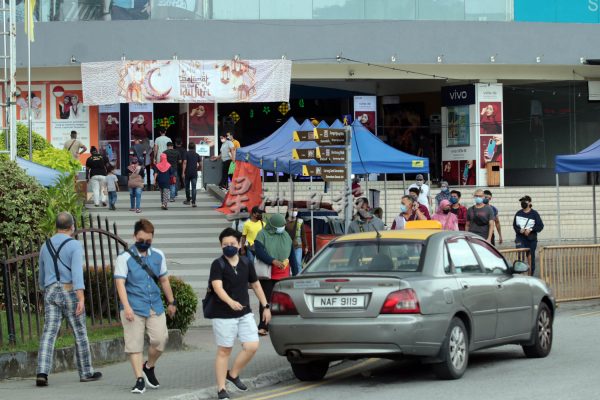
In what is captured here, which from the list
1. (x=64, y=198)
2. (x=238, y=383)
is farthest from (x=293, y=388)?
(x=64, y=198)

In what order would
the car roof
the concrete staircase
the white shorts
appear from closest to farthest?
the white shorts → the car roof → the concrete staircase

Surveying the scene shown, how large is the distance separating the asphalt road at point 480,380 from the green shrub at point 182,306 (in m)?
2.67

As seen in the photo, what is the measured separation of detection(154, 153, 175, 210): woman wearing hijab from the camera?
94.7 ft

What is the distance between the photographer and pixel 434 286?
37.3 ft

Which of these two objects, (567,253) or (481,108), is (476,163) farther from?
(567,253)

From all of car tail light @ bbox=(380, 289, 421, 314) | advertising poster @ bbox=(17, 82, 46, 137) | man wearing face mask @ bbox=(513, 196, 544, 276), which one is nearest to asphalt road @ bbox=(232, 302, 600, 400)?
car tail light @ bbox=(380, 289, 421, 314)

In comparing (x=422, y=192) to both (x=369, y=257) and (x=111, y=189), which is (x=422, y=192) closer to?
(x=111, y=189)

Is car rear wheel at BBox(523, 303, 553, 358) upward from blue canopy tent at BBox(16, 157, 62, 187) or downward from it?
downward

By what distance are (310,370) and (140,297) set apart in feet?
6.85

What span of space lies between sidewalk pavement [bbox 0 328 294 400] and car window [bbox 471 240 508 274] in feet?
7.80

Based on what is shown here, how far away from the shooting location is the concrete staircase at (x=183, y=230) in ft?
80.5

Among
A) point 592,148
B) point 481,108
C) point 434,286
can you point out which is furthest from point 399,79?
point 434,286

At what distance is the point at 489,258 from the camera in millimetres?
12992

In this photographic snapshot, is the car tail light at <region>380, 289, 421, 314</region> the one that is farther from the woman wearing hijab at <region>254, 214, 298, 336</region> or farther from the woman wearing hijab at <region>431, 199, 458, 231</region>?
the woman wearing hijab at <region>431, 199, 458, 231</region>
